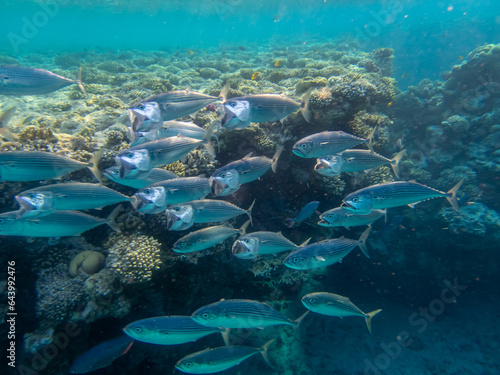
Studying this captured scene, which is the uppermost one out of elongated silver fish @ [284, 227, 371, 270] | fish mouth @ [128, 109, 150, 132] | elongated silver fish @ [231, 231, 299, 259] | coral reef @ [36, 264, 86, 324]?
fish mouth @ [128, 109, 150, 132]

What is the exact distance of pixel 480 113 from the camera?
31.4 ft

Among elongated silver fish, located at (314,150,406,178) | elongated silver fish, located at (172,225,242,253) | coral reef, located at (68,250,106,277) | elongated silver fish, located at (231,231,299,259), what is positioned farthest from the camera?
coral reef, located at (68,250,106,277)

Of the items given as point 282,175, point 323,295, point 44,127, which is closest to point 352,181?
point 282,175

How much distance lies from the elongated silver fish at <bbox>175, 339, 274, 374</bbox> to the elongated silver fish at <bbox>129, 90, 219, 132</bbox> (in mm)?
3498

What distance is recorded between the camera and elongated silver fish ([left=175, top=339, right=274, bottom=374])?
3424 millimetres

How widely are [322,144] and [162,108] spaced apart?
250 centimetres

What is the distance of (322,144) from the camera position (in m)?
3.58

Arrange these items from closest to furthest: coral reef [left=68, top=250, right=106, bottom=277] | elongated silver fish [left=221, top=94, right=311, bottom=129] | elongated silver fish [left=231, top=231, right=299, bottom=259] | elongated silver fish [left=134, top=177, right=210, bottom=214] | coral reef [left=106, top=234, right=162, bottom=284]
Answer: elongated silver fish [left=134, top=177, right=210, bottom=214], elongated silver fish [left=221, top=94, right=311, bottom=129], elongated silver fish [left=231, top=231, right=299, bottom=259], coral reef [left=106, top=234, right=162, bottom=284], coral reef [left=68, top=250, right=106, bottom=277]

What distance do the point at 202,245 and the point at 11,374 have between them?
3820 millimetres

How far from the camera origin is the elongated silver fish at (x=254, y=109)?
9.70 feet

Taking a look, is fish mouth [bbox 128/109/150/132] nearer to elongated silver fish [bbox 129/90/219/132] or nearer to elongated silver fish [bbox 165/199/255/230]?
elongated silver fish [bbox 129/90/219/132]

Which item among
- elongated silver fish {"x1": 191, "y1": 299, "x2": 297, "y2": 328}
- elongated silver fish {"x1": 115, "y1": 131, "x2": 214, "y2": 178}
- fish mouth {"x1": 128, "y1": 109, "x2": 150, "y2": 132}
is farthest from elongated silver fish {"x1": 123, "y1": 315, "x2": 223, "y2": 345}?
fish mouth {"x1": 128, "y1": 109, "x2": 150, "y2": 132}

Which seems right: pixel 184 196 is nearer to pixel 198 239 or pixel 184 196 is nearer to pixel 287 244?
pixel 198 239

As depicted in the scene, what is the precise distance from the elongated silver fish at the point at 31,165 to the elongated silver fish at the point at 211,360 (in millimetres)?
3318
